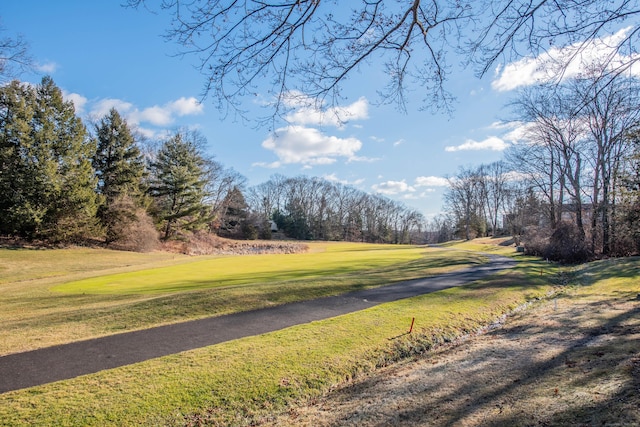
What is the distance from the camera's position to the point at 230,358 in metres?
6.10

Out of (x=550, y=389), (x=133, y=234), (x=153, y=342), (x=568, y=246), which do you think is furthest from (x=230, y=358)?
(x=133, y=234)

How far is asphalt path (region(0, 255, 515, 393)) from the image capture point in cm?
557

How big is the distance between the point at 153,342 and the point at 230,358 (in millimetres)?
2140

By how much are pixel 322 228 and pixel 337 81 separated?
2676 inches

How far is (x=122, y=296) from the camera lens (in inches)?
471

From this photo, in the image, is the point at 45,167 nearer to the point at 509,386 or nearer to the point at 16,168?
the point at 16,168

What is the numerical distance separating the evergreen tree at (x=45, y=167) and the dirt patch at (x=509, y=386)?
30901 millimetres

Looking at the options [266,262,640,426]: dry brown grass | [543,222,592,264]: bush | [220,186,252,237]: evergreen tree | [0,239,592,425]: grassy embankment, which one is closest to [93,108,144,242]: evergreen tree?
[220,186,252,237]: evergreen tree

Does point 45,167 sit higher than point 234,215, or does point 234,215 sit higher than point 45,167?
point 45,167

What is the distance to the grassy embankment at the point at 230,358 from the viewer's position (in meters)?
4.52

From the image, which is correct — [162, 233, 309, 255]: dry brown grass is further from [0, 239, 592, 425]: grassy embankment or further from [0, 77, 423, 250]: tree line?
[0, 239, 592, 425]: grassy embankment

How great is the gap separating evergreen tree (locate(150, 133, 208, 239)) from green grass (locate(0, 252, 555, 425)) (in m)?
34.7

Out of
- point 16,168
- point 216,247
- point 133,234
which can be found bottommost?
point 216,247

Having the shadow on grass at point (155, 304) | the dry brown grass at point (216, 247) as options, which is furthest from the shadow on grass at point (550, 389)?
the dry brown grass at point (216, 247)
